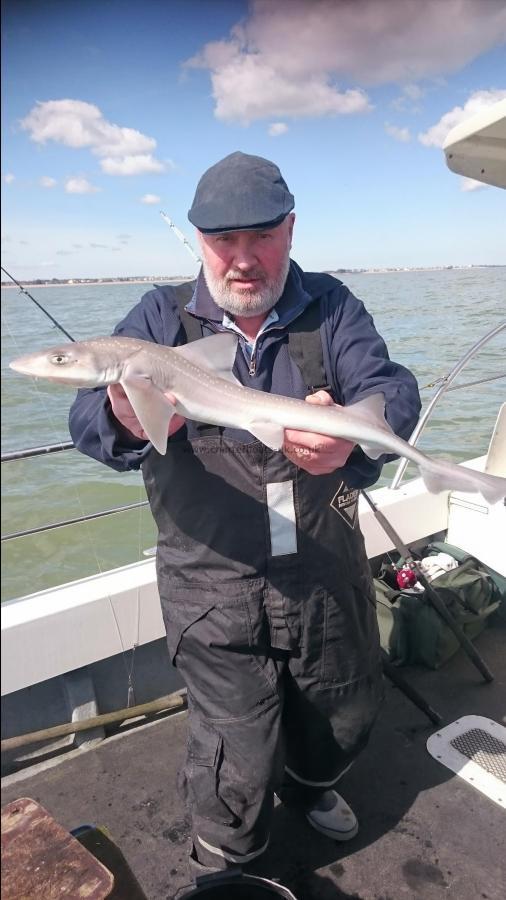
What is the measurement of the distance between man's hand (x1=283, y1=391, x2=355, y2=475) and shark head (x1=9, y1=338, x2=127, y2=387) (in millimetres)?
593

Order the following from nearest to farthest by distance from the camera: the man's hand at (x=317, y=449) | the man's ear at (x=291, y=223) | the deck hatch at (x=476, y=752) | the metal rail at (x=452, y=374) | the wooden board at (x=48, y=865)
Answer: the wooden board at (x=48, y=865), the man's hand at (x=317, y=449), the man's ear at (x=291, y=223), the deck hatch at (x=476, y=752), the metal rail at (x=452, y=374)

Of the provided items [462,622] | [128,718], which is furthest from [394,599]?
[128,718]

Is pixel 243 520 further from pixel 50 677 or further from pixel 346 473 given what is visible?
pixel 50 677

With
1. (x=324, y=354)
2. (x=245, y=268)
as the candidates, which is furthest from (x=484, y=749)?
(x=245, y=268)

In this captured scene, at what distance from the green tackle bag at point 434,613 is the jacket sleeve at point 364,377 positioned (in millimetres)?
1693

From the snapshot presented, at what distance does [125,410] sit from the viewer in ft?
6.50

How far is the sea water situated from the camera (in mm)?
1756

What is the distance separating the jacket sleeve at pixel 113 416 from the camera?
2.12 meters

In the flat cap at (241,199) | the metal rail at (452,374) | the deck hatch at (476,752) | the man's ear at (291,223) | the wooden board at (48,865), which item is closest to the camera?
the wooden board at (48,865)

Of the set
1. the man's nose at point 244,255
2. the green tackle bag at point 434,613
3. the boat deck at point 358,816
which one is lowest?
the boat deck at point 358,816

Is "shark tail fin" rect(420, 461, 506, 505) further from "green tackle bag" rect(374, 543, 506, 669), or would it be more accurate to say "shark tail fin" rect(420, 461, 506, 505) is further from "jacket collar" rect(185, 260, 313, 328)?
"green tackle bag" rect(374, 543, 506, 669)

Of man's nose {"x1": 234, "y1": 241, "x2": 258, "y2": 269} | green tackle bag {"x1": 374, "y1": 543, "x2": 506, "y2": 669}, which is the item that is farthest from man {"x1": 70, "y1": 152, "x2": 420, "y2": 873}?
green tackle bag {"x1": 374, "y1": 543, "x2": 506, "y2": 669}

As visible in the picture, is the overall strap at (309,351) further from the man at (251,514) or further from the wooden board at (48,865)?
the wooden board at (48,865)

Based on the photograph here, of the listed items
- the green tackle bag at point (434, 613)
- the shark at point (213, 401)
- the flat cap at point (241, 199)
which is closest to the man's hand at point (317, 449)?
the shark at point (213, 401)
